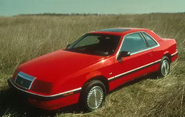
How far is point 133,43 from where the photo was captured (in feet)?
14.4

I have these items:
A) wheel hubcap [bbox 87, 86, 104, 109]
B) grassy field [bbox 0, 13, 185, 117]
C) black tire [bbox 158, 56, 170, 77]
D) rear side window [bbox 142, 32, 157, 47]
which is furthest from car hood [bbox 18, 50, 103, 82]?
black tire [bbox 158, 56, 170, 77]

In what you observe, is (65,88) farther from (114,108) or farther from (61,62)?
(114,108)

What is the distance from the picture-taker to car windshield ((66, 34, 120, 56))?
3.99 meters

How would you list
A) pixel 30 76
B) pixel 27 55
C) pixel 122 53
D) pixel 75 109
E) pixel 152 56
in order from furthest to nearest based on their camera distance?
pixel 27 55
pixel 152 56
pixel 122 53
pixel 75 109
pixel 30 76

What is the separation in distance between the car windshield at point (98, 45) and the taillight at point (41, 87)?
1.23 meters

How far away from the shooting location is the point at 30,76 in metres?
3.31

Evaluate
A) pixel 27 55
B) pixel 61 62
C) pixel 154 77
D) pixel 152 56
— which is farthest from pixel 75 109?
pixel 27 55

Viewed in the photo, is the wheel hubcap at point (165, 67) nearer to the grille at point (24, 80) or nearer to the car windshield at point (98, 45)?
the car windshield at point (98, 45)

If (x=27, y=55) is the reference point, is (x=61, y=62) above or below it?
above

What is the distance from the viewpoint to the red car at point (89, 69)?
3.11m

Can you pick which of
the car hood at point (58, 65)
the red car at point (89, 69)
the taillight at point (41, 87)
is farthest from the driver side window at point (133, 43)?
the taillight at point (41, 87)

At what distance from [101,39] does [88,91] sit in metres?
1.50

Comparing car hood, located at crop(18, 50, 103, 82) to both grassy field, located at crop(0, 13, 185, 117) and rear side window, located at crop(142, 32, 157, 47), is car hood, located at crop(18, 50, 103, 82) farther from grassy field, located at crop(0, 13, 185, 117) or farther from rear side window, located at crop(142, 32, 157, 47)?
rear side window, located at crop(142, 32, 157, 47)

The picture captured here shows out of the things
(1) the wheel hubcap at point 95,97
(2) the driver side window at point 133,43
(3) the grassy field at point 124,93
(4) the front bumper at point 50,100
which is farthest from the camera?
(2) the driver side window at point 133,43
